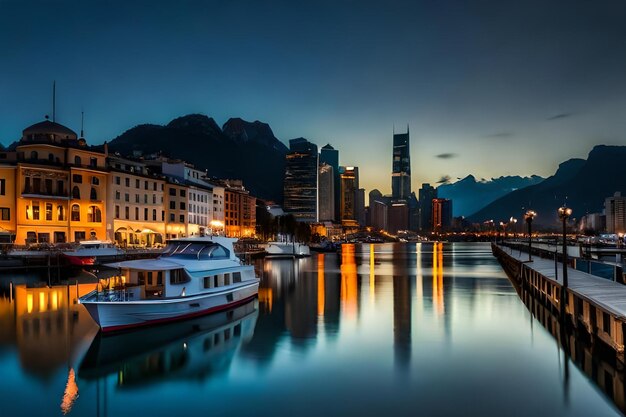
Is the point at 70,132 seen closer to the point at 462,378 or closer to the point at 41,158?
the point at 41,158

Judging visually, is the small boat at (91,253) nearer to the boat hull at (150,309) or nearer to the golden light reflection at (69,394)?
the boat hull at (150,309)

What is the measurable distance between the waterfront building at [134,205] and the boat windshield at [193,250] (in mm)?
51072

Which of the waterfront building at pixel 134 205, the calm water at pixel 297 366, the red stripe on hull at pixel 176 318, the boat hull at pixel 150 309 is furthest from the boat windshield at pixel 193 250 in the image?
the waterfront building at pixel 134 205

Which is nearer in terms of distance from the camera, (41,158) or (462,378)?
(462,378)

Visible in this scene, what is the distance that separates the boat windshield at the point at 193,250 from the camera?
3222 cm

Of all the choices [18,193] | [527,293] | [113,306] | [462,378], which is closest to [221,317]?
[113,306]

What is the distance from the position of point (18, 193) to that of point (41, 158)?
22.8 ft

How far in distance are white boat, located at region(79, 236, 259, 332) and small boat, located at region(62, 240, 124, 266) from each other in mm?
37003

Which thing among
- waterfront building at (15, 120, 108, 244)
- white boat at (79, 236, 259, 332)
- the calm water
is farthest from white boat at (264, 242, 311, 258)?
the calm water

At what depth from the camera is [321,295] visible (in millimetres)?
46875

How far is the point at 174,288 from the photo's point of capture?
2909cm

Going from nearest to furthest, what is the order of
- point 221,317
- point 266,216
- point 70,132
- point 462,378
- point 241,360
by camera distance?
point 462,378 → point 241,360 → point 221,317 → point 70,132 → point 266,216

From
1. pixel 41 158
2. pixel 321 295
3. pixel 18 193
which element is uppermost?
pixel 41 158

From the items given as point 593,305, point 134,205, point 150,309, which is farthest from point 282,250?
point 593,305
